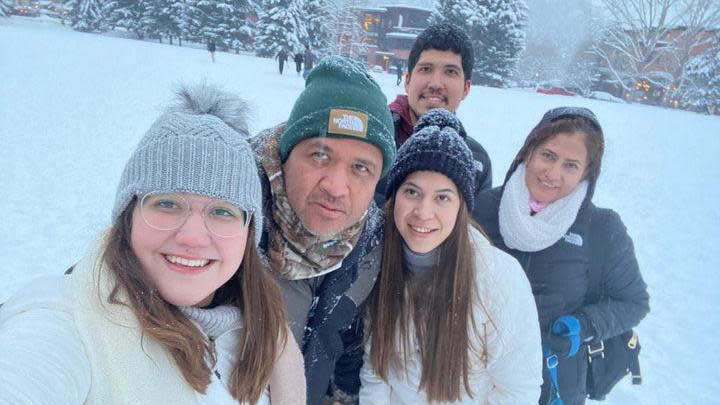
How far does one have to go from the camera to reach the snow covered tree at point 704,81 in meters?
32.2

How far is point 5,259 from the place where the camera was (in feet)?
15.9

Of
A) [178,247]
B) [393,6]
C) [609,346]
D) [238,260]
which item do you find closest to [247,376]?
[238,260]

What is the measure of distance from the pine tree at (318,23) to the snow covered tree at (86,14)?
17680 millimetres

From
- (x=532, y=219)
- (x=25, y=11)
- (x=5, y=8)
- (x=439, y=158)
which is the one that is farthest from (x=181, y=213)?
(x=25, y=11)

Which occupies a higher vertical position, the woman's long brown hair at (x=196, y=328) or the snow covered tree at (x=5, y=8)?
the snow covered tree at (x=5, y=8)

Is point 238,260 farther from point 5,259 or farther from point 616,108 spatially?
point 616,108

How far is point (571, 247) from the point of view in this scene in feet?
7.72

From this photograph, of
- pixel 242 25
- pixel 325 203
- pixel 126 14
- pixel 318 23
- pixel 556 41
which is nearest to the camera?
pixel 325 203

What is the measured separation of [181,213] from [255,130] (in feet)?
4.55

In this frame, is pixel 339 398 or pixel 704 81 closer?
pixel 339 398

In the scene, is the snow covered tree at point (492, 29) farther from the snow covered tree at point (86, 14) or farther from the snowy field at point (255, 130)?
the snow covered tree at point (86, 14)

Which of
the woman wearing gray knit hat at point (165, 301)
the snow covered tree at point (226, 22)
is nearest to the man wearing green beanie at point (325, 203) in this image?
the woman wearing gray knit hat at point (165, 301)

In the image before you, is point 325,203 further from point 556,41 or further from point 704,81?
point 556,41

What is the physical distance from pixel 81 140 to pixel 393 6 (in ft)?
143
